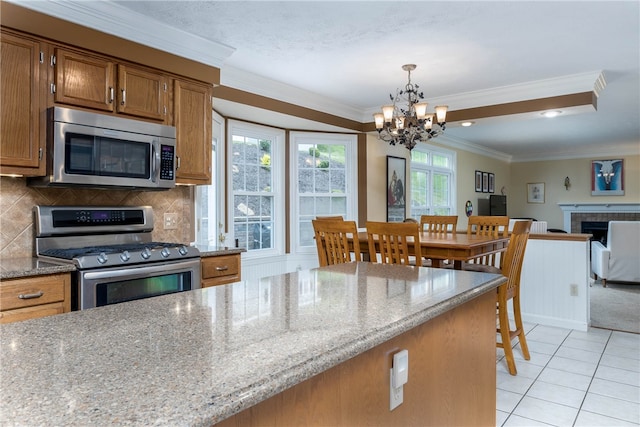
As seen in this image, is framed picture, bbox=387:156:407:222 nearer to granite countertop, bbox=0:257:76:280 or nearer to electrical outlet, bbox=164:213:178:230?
electrical outlet, bbox=164:213:178:230

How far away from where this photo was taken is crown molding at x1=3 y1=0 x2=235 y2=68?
250 cm

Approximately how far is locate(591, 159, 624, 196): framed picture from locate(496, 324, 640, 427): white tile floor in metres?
6.50

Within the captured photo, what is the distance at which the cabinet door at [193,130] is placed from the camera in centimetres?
314

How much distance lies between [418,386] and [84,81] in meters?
2.59

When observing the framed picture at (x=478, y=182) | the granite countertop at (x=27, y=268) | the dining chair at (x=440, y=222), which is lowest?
the granite countertop at (x=27, y=268)

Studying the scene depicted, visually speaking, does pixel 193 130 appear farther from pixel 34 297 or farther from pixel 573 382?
pixel 573 382

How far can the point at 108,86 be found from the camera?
274 centimetres

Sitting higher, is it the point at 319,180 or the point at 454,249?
the point at 319,180

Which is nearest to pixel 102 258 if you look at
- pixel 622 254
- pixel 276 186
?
pixel 276 186

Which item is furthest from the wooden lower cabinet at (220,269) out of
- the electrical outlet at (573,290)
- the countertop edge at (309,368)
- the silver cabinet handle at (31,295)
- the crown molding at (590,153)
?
the crown molding at (590,153)

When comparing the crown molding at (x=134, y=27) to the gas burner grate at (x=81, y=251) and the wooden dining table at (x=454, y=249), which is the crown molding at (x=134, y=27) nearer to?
the gas burner grate at (x=81, y=251)

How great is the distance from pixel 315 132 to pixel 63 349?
4.70m

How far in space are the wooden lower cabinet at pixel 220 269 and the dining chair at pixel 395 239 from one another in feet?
3.34

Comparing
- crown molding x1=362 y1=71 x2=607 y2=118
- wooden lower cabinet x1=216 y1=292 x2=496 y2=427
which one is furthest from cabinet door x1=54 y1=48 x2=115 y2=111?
crown molding x1=362 y1=71 x2=607 y2=118
